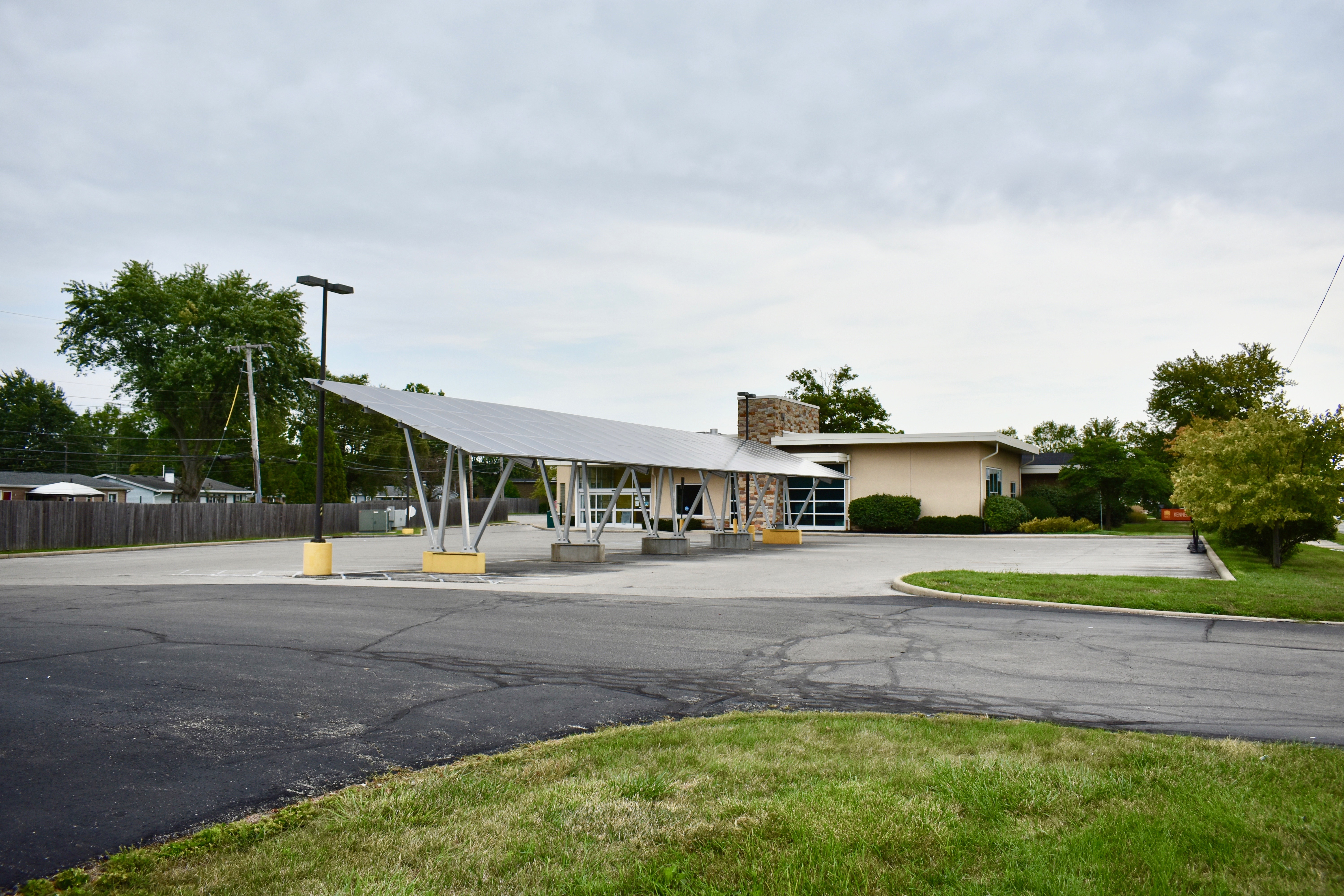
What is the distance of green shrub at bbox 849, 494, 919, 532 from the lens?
1570 inches

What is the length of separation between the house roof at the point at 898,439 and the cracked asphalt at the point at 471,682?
26196 mm

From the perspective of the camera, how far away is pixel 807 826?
4383mm

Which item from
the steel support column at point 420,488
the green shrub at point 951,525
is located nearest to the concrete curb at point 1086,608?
the steel support column at point 420,488

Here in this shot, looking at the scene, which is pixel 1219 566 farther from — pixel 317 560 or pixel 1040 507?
pixel 1040 507

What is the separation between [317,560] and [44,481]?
176 ft

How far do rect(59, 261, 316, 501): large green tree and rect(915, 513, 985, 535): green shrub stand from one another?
3312 centimetres

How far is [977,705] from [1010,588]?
8.25 m

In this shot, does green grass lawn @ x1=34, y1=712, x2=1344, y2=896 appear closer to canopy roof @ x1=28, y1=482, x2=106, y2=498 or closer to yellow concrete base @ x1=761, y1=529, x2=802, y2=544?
yellow concrete base @ x1=761, y1=529, x2=802, y2=544

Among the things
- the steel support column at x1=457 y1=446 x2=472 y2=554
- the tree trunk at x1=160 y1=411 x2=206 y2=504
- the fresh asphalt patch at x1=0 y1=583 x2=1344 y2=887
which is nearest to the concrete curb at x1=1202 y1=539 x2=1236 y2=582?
the fresh asphalt patch at x1=0 y1=583 x2=1344 y2=887

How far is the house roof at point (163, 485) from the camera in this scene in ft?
218

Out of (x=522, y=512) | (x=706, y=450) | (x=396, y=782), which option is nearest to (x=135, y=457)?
(x=522, y=512)

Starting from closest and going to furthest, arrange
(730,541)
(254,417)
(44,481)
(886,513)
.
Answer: (730,541), (886,513), (254,417), (44,481)

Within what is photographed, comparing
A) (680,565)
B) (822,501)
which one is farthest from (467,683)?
(822,501)

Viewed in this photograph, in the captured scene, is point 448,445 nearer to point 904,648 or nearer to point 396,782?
point 904,648
